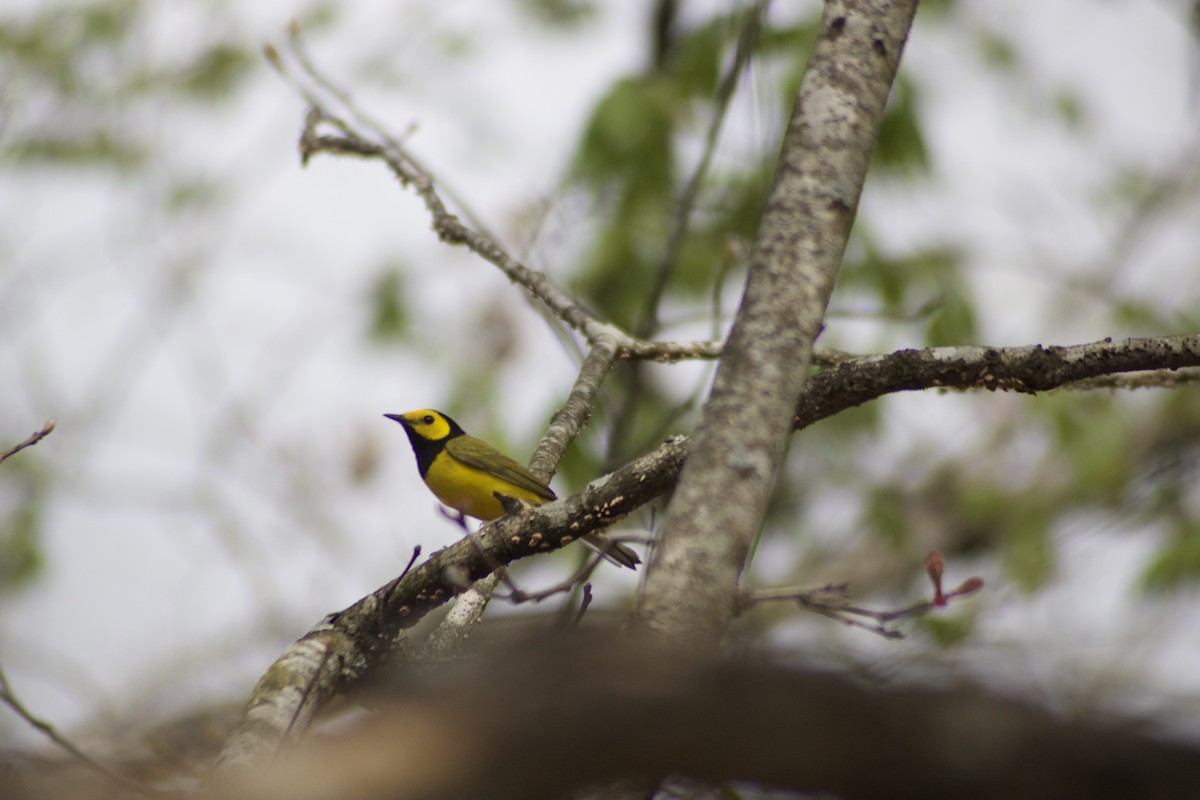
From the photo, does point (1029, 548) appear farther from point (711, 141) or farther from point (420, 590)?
point (420, 590)

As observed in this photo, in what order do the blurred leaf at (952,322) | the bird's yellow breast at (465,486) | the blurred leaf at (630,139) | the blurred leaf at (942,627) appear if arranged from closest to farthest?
the bird's yellow breast at (465,486) → the blurred leaf at (952,322) → the blurred leaf at (942,627) → the blurred leaf at (630,139)

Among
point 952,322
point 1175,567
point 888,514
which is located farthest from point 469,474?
point 1175,567

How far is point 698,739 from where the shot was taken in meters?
1.15

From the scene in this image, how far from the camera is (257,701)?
245 centimetres

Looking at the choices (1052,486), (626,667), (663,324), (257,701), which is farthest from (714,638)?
(1052,486)

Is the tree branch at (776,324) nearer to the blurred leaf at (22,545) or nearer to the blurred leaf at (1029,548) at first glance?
the blurred leaf at (1029,548)

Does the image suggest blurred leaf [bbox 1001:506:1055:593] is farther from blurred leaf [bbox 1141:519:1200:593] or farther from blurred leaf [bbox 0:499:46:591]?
blurred leaf [bbox 0:499:46:591]

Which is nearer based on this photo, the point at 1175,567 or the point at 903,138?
the point at 903,138

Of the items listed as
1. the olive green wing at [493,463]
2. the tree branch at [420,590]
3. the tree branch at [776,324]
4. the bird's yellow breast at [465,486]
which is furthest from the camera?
the bird's yellow breast at [465,486]

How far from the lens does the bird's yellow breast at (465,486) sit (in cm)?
475

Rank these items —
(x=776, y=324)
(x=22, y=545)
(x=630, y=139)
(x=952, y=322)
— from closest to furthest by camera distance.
A: (x=776, y=324) → (x=952, y=322) → (x=630, y=139) → (x=22, y=545)

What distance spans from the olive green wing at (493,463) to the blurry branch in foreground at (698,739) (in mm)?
2459

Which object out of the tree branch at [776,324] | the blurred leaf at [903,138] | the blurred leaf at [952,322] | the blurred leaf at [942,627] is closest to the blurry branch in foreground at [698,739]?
the tree branch at [776,324]

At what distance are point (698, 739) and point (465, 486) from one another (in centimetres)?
378
